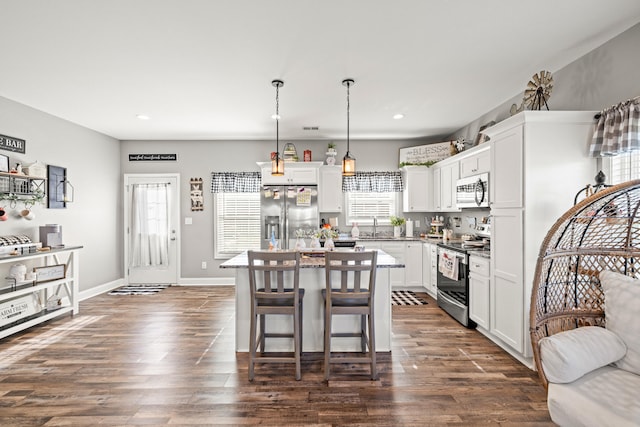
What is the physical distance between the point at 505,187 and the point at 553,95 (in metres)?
1.14

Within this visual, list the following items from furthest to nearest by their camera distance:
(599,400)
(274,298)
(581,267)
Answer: (274,298)
(581,267)
(599,400)

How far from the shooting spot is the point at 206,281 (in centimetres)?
595

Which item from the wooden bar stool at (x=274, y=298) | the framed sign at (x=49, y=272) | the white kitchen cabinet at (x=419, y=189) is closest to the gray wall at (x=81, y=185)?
the framed sign at (x=49, y=272)

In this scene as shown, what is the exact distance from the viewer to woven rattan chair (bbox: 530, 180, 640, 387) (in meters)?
1.90

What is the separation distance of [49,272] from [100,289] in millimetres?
1566

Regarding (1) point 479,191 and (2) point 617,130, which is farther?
(1) point 479,191

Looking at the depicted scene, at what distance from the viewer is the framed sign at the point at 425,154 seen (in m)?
5.50

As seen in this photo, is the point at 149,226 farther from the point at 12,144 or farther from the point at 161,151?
Result: the point at 12,144

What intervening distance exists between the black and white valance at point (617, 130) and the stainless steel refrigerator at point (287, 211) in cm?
372

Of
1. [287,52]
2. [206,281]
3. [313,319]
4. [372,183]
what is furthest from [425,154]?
[206,281]

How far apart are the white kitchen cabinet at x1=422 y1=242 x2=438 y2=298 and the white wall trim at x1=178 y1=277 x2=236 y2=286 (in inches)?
134

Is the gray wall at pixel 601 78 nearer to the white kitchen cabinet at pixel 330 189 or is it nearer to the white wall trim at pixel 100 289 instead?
the white kitchen cabinet at pixel 330 189

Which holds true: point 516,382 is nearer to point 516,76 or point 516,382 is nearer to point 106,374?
point 516,76

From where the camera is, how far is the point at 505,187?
298 cm
